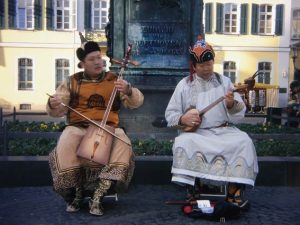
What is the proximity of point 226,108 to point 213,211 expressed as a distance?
1.00 meters

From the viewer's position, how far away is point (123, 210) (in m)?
5.11

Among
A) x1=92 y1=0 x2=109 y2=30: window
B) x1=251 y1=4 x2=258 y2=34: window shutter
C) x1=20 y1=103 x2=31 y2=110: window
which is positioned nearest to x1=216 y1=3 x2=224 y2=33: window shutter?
x1=251 y1=4 x2=258 y2=34: window shutter

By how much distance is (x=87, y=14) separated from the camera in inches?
1184

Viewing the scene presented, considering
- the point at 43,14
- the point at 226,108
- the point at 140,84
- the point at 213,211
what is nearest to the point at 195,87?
the point at 226,108

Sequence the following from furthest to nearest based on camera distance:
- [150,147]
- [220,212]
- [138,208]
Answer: [150,147] → [138,208] → [220,212]

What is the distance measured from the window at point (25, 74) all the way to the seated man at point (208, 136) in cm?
2526

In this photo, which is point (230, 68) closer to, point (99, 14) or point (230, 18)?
point (230, 18)

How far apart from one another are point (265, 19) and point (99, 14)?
31.7 ft

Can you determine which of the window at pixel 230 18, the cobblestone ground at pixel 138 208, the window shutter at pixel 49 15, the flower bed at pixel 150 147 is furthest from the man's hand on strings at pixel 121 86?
the window at pixel 230 18

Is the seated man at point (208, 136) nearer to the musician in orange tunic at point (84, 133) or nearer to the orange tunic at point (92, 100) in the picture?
the musician in orange tunic at point (84, 133)

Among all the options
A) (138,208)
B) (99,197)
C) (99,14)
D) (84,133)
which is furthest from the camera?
(99,14)

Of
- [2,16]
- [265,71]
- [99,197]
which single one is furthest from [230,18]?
[99,197]

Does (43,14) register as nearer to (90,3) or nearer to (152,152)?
(90,3)

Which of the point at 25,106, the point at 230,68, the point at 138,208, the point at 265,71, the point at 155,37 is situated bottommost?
the point at 25,106
